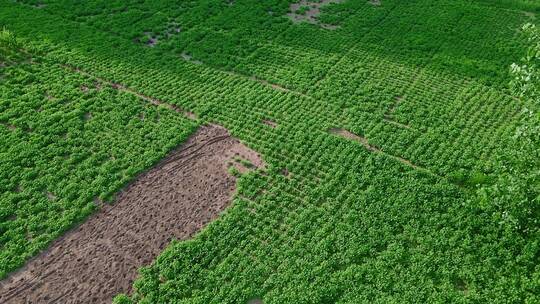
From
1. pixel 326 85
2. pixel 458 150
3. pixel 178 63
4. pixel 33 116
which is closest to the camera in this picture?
pixel 458 150

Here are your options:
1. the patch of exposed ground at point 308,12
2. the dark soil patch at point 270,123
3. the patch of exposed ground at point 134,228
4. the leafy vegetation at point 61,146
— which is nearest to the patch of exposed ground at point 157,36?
the leafy vegetation at point 61,146

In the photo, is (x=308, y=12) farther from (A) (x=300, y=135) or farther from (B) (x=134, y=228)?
(B) (x=134, y=228)

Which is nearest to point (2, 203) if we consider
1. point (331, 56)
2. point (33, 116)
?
point (33, 116)

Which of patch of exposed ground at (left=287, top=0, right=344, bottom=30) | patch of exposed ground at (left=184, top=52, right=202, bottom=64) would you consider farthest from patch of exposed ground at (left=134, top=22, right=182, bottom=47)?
patch of exposed ground at (left=287, top=0, right=344, bottom=30)

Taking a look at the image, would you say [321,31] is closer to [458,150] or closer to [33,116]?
[458,150]

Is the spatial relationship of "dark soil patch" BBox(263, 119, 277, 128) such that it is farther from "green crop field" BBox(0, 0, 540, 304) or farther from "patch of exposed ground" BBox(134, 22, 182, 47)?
"patch of exposed ground" BBox(134, 22, 182, 47)
